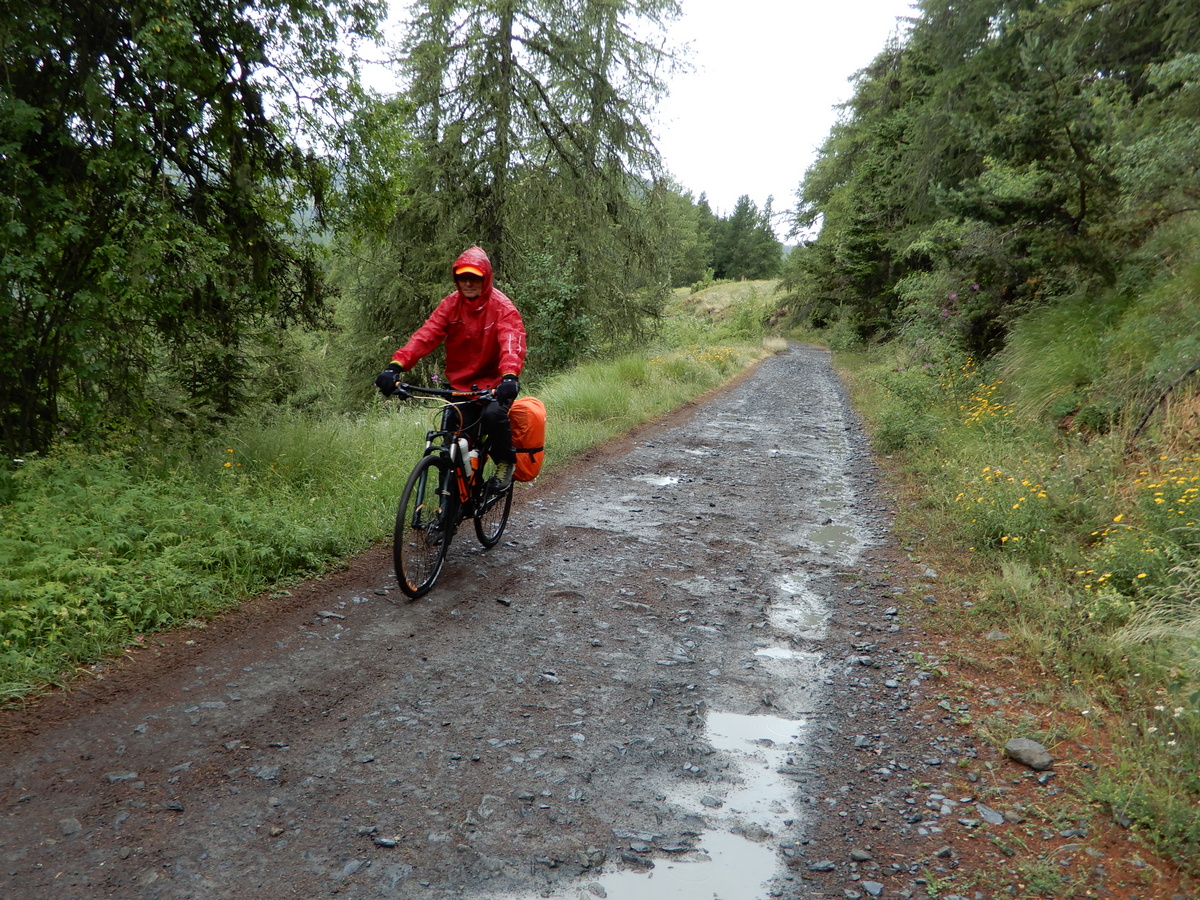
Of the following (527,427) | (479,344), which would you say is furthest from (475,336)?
(527,427)

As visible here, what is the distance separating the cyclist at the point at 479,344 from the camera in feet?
17.8

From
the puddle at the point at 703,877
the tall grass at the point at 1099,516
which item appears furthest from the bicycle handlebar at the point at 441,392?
the tall grass at the point at 1099,516

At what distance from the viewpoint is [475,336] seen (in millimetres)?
5699

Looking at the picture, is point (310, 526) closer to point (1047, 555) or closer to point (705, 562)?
point (705, 562)

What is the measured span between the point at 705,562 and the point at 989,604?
2.15m

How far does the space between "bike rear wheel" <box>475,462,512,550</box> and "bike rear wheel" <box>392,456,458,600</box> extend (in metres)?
0.49

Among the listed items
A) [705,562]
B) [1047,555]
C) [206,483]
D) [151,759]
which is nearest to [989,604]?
[1047,555]

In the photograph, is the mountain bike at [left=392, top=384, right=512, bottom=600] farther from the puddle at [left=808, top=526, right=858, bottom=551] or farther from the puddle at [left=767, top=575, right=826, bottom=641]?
the puddle at [left=808, top=526, right=858, bottom=551]

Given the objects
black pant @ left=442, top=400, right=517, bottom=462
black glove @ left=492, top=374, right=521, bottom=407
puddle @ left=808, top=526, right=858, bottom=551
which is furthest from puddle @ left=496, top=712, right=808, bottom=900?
puddle @ left=808, top=526, right=858, bottom=551

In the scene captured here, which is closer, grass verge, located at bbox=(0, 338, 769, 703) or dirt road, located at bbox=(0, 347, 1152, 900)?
dirt road, located at bbox=(0, 347, 1152, 900)

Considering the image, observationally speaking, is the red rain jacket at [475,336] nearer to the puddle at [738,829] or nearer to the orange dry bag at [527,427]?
the orange dry bag at [527,427]

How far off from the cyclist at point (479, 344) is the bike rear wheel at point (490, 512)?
28 cm

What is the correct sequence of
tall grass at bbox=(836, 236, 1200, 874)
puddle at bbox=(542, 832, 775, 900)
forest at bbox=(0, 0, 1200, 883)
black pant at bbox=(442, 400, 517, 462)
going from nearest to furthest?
puddle at bbox=(542, 832, 775, 900) → tall grass at bbox=(836, 236, 1200, 874) → forest at bbox=(0, 0, 1200, 883) → black pant at bbox=(442, 400, 517, 462)

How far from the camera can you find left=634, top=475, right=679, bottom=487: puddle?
907 centimetres
